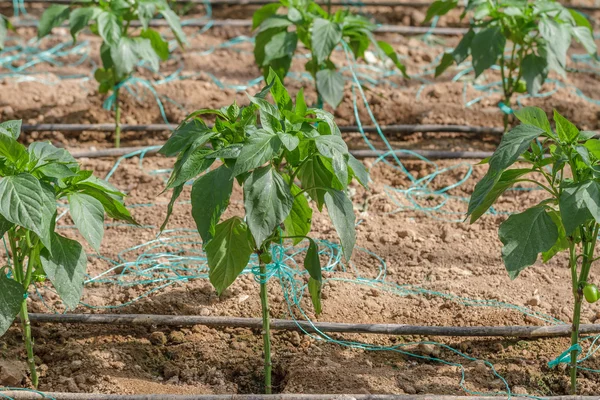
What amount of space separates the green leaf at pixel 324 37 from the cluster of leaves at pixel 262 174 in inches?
58.2

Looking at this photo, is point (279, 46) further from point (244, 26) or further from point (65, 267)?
point (244, 26)

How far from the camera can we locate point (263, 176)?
9.00 ft

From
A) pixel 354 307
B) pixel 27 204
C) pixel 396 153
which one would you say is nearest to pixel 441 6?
pixel 396 153

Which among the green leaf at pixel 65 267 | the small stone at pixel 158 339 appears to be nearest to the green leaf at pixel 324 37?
the small stone at pixel 158 339

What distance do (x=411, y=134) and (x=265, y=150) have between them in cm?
302

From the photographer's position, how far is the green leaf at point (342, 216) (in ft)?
9.14

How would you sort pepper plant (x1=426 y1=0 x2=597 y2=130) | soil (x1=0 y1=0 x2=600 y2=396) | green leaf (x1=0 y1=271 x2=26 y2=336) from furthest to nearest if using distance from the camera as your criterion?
pepper plant (x1=426 y1=0 x2=597 y2=130)
soil (x1=0 y1=0 x2=600 y2=396)
green leaf (x1=0 y1=271 x2=26 y2=336)

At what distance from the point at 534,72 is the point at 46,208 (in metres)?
2.96

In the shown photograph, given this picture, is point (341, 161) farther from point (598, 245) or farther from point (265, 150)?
point (598, 245)

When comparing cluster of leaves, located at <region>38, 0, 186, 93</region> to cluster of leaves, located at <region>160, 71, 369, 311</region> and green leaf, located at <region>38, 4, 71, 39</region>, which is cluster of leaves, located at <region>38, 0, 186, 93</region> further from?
cluster of leaves, located at <region>160, 71, 369, 311</region>

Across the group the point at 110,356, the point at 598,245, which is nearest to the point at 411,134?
the point at 598,245

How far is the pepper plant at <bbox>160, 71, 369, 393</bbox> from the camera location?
272cm

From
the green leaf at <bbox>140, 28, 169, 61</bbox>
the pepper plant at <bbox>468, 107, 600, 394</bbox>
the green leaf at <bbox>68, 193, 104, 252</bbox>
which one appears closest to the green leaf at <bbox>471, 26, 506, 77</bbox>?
the pepper plant at <bbox>468, 107, 600, 394</bbox>

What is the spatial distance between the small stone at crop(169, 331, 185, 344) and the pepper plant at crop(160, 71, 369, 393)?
539mm
